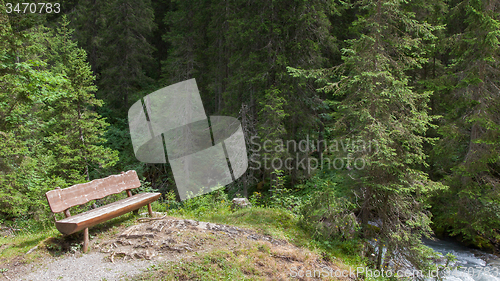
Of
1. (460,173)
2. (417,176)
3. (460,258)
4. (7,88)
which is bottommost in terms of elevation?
(460,258)

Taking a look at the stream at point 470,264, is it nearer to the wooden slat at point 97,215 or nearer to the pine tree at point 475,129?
the pine tree at point 475,129

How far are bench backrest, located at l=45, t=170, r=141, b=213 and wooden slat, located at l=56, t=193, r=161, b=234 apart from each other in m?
0.24

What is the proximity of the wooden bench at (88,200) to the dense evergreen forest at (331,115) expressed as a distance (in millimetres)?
2652

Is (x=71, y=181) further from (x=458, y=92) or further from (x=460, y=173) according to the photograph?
(x=458, y=92)

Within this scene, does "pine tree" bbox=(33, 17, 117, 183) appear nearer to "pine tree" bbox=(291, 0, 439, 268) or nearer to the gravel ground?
the gravel ground

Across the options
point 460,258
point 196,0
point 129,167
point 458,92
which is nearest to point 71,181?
point 129,167

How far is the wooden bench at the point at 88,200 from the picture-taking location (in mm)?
4500

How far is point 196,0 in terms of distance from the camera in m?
15.6

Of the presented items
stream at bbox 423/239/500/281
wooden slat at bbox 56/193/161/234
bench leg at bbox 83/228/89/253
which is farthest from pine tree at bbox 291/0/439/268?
bench leg at bbox 83/228/89/253

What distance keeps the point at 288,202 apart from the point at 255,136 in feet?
11.5

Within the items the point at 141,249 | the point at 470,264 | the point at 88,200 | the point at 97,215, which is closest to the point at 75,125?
the point at 88,200

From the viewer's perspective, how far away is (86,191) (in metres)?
5.28

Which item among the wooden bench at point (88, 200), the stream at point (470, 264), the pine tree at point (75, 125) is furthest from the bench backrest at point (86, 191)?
the stream at point (470, 264)

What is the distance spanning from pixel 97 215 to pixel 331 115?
16.5ft
